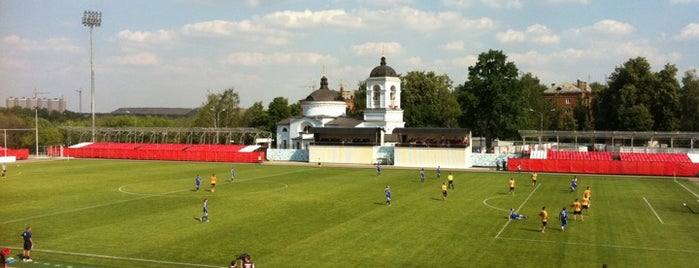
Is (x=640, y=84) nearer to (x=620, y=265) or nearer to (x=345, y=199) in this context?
(x=345, y=199)

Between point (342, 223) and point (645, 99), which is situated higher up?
point (645, 99)

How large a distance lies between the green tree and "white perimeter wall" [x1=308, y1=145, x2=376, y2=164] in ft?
111

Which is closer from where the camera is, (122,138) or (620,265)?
(620,265)

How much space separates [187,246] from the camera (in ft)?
85.6

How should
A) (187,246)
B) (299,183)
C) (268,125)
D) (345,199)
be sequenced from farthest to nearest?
(268,125)
(299,183)
(345,199)
(187,246)

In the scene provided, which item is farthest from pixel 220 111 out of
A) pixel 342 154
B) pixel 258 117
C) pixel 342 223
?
pixel 342 223

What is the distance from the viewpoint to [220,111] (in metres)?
126

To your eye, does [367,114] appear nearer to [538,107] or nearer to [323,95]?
[323,95]

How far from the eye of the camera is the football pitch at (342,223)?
79.3 feet

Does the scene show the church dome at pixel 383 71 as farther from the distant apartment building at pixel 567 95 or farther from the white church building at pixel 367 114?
the distant apartment building at pixel 567 95

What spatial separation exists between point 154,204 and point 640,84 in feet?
253

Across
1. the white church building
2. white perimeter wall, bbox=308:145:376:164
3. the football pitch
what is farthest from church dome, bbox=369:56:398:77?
the football pitch

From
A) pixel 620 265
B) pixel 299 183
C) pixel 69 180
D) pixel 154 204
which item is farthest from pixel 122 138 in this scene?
pixel 620 265

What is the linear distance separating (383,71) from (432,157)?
22154mm
